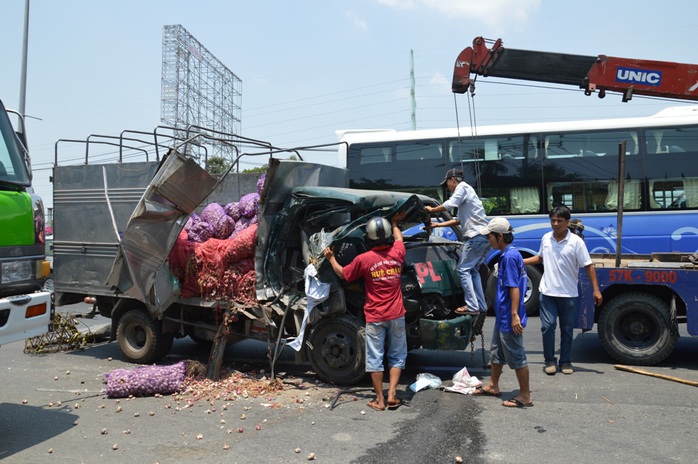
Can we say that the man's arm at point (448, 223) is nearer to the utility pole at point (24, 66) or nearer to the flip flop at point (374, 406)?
the flip flop at point (374, 406)

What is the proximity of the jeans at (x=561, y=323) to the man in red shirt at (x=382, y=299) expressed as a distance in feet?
6.83

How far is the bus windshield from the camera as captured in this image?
432 inches

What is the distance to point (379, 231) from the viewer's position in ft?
18.2

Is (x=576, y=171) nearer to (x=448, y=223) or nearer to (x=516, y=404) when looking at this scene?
(x=448, y=223)

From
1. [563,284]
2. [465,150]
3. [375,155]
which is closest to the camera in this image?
[563,284]

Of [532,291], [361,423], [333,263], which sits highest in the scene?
[333,263]

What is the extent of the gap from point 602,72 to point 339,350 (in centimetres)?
679

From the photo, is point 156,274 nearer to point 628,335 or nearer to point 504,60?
point 628,335

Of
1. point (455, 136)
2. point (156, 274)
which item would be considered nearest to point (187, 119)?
point (455, 136)

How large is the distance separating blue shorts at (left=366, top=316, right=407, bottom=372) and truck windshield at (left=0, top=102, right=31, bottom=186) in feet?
11.3

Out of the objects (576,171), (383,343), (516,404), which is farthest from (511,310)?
(576,171)

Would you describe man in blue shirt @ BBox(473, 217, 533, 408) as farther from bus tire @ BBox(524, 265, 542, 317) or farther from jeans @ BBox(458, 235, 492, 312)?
bus tire @ BBox(524, 265, 542, 317)

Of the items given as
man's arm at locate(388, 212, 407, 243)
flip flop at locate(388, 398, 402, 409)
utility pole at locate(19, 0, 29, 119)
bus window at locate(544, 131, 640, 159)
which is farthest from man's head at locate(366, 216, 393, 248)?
utility pole at locate(19, 0, 29, 119)

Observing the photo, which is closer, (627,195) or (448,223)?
(448,223)
